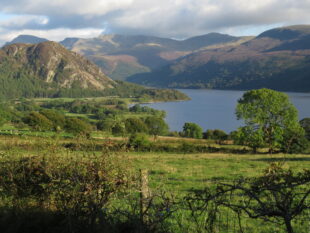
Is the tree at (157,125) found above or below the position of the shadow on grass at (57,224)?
below

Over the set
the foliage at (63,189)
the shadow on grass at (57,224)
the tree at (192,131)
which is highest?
the foliage at (63,189)

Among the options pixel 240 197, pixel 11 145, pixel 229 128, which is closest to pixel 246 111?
pixel 240 197

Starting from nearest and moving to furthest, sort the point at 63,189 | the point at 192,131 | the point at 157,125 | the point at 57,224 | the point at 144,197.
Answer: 1. the point at 144,197
2. the point at 57,224
3. the point at 63,189
4. the point at 157,125
5. the point at 192,131

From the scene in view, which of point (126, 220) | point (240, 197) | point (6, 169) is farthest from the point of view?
point (240, 197)

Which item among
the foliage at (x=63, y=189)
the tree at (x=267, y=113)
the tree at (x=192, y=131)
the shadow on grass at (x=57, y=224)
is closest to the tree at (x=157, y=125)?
the tree at (x=192, y=131)

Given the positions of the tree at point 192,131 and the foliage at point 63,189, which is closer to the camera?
the foliage at point 63,189

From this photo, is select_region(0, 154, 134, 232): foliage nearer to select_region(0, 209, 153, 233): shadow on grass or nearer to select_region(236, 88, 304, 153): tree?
select_region(0, 209, 153, 233): shadow on grass

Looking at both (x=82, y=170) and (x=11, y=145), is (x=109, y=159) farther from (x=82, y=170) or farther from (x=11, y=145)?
(x=11, y=145)

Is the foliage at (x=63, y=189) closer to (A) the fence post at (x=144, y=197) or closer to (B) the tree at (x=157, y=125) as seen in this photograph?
(A) the fence post at (x=144, y=197)

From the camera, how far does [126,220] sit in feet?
24.3

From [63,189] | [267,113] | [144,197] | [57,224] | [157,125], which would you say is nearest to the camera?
[144,197]

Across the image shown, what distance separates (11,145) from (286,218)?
8167 millimetres

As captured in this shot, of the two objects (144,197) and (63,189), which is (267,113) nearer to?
(144,197)

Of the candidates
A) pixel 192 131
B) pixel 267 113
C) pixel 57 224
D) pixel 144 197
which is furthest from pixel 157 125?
pixel 144 197
